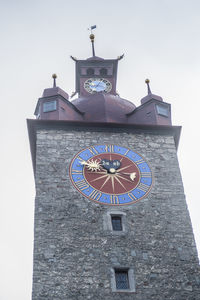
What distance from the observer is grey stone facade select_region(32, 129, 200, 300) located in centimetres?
1570

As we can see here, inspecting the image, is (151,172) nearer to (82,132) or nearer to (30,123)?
(82,132)

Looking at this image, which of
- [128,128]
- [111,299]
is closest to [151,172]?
[128,128]

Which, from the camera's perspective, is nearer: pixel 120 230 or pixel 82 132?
pixel 120 230

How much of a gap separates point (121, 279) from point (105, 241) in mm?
1200

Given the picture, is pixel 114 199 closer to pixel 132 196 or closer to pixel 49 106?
pixel 132 196

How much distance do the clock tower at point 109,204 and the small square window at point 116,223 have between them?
3cm

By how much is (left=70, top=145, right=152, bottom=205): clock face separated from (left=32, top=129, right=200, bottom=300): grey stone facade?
24cm

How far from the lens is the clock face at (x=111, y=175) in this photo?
18234 mm

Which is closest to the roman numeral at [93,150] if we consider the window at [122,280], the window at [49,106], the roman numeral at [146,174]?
the roman numeral at [146,174]

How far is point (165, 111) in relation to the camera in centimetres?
2216

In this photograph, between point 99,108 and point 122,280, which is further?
point 99,108

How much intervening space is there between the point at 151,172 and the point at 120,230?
2.64 m

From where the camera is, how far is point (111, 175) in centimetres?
1897

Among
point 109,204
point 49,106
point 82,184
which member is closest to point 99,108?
point 49,106
